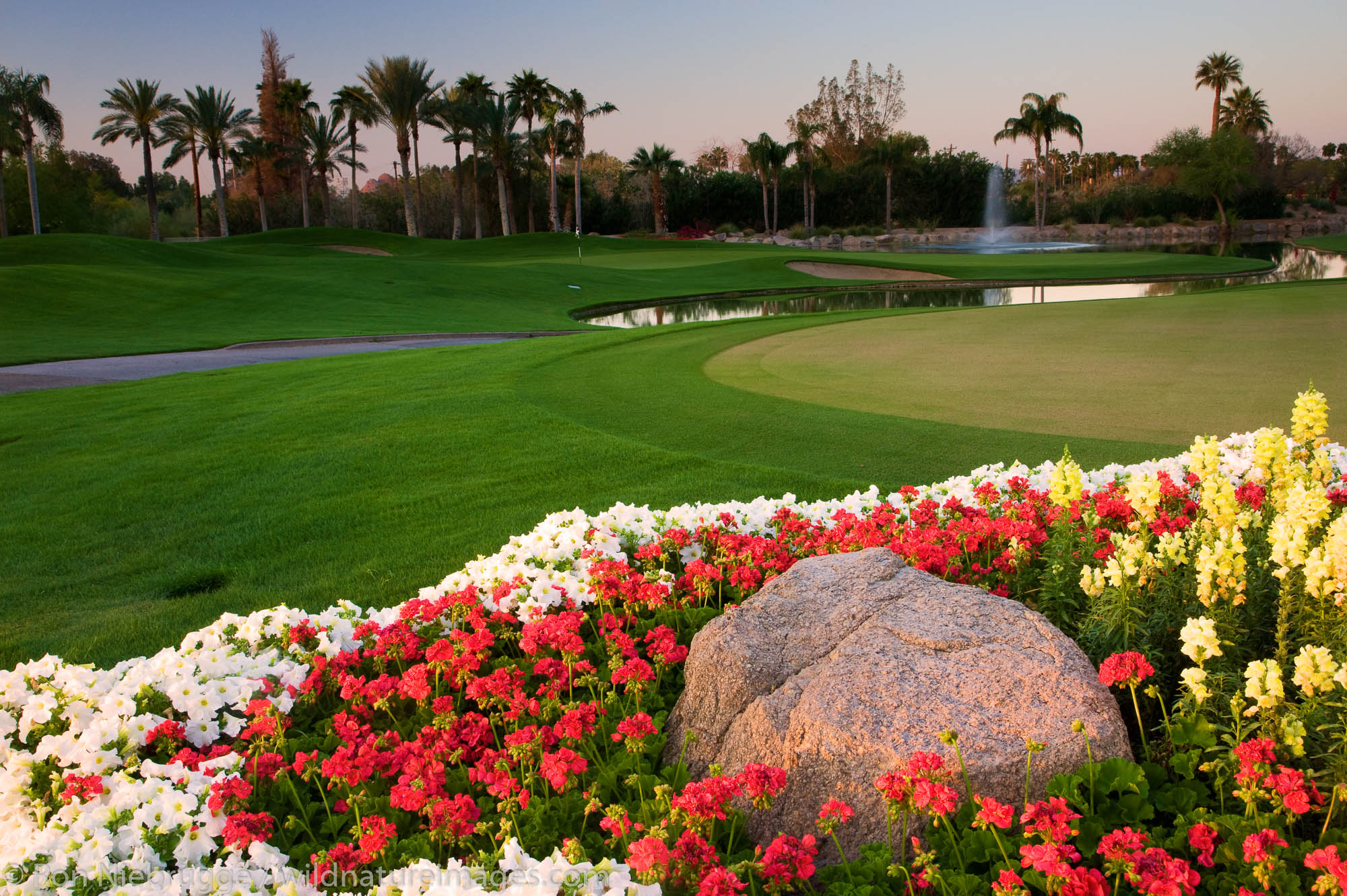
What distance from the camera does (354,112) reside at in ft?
185

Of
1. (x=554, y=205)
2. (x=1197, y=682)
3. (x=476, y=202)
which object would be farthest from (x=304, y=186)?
(x=1197, y=682)

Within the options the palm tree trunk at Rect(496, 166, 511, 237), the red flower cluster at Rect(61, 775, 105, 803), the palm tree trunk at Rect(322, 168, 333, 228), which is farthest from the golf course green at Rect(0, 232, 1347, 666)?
the palm tree trunk at Rect(322, 168, 333, 228)

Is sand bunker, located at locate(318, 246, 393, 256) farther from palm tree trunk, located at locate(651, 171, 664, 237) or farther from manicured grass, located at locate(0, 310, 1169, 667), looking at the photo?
manicured grass, located at locate(0, 310, 1169, 667)

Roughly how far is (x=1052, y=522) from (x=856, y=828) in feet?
6.66

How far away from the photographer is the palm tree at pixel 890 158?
5972 centimetres

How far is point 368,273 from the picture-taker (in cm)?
2908

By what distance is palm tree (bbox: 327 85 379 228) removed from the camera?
5206 centimetres

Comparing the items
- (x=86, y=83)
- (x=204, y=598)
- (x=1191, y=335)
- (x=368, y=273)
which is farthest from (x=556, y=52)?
(x=204, y=598)

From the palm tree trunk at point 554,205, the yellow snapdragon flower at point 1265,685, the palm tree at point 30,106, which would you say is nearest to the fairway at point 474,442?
the yellow snapdragon flower at point 1265,685

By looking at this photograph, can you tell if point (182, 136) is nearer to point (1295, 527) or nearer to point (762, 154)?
point (762, 154)

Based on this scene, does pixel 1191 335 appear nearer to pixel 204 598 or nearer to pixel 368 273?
pixel 204 598

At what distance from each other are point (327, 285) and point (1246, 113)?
7820cm

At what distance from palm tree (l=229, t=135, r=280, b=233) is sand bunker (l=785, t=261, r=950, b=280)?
35.5m

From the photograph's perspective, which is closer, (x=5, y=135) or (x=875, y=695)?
(x=875, y=695)
